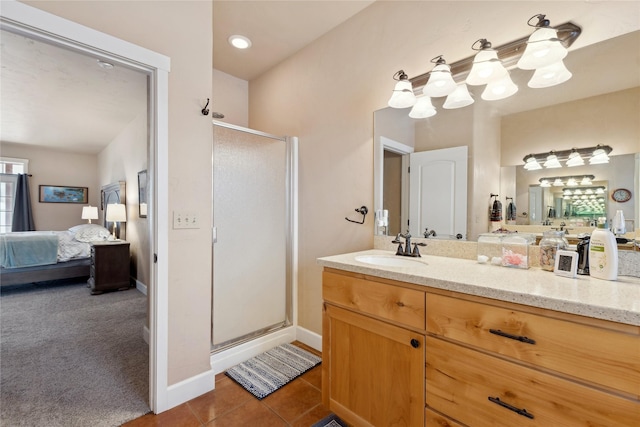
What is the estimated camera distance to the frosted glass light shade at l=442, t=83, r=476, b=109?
1.53 meters

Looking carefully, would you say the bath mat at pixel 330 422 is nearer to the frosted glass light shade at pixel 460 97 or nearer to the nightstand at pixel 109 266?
the frosted glass light shade at pixel 460 97

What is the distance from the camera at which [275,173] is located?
2.38 metres

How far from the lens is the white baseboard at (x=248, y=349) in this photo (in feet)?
6.52

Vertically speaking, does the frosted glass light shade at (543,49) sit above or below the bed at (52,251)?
above

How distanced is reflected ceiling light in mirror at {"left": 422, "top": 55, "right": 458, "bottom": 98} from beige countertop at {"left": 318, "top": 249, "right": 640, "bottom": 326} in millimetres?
1005

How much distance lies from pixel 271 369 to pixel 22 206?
15.1 feet

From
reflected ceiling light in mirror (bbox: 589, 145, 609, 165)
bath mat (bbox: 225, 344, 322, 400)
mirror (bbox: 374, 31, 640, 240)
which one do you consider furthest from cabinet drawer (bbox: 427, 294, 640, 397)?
bath mat (bbox: 225, 344, 322, 400)

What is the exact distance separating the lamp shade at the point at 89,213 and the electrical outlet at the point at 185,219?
12.3ft

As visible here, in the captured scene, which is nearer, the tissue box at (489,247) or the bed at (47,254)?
the tissue box at (489,247)

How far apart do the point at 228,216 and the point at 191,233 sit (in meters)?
0.43

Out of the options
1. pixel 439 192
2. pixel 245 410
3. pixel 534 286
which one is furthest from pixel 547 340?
pixel 245 410

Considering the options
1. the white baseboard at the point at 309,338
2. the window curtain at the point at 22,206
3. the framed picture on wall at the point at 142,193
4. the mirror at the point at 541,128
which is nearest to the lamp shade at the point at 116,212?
the framed picture on wall at the point at 142,193

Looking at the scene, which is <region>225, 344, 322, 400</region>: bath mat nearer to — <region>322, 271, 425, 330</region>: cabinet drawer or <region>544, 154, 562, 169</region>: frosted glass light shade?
<region>322, 271, 425, 330</region>: cabinet drawer

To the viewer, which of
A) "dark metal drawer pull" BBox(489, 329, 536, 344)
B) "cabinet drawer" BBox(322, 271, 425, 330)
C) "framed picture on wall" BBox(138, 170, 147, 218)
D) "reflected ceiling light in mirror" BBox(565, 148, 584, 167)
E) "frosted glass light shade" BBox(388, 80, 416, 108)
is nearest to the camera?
"dark metal drawer pull" BBox(489, 329, 536, 344)
